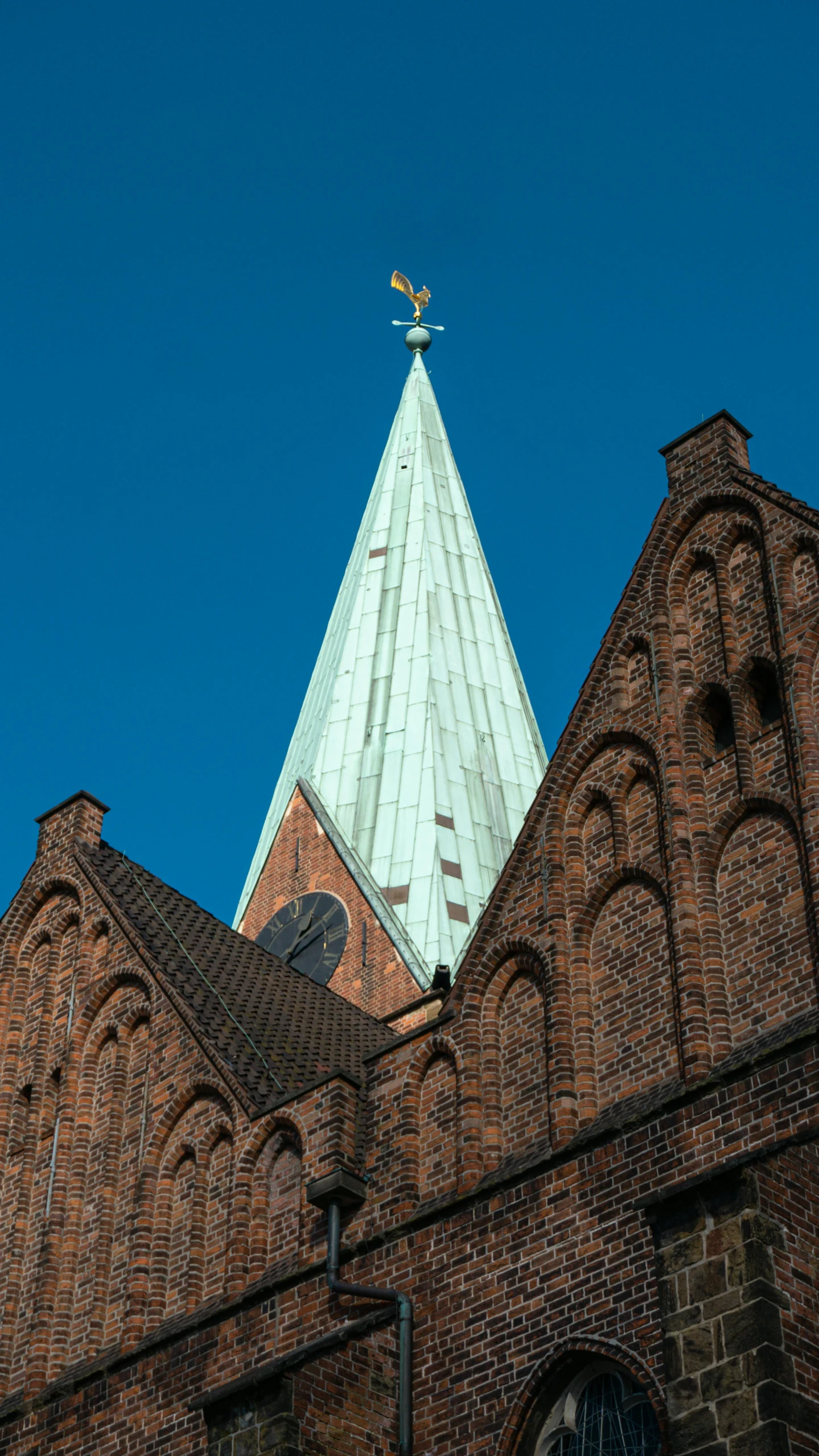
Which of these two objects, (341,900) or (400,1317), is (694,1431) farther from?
(341,900)

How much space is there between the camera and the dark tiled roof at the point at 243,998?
65.5 ft

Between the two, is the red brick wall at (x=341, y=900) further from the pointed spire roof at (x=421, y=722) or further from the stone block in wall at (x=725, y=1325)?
the stone block in wall at (x=725, y=1325)

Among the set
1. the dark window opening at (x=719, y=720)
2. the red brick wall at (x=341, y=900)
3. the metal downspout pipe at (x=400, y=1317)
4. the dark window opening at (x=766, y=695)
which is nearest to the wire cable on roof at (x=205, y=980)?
the metal downspout pipe at (x=400, y=1317)

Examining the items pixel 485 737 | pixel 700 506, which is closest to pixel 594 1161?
pixel 700 506

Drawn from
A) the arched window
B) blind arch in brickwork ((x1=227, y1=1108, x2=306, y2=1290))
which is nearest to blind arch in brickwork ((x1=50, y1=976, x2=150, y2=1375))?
blind arch in brickwork ((x1=227, y1=1108, x2=306, y2=1290))

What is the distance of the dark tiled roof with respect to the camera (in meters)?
20.0

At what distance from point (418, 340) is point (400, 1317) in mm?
29795

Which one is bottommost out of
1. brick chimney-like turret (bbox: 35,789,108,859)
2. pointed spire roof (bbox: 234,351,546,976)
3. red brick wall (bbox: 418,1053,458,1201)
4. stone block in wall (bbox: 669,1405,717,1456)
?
stone block in wall (bbox: 669,1405,717,1456)

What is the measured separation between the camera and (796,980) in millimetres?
14883

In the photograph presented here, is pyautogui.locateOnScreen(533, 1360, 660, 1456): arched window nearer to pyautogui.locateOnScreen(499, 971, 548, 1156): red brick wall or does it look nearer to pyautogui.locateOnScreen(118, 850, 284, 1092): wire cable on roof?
pyautogui.locateOnScreen(499, 971, 548, 1156): red brick wall

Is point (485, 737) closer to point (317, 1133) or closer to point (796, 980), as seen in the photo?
point (317, 1133)

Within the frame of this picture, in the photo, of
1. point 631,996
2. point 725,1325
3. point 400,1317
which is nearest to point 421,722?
point 631,996

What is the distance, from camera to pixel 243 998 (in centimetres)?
2172

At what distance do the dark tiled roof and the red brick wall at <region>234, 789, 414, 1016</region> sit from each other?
288 centimetres
